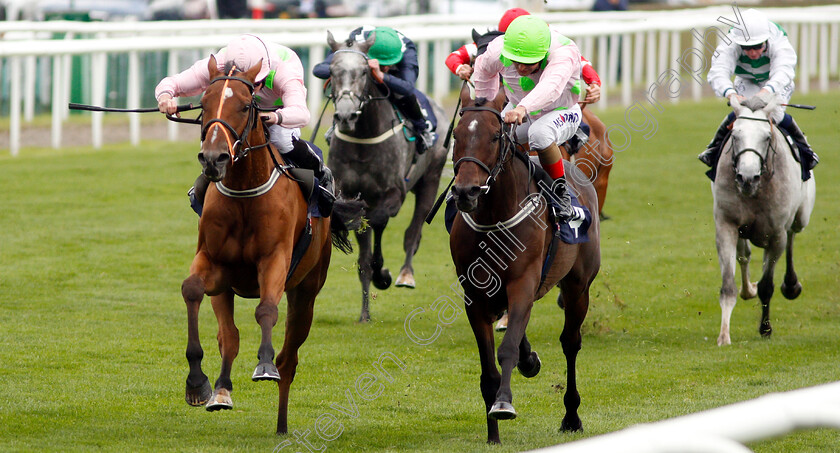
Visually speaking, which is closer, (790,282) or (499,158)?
(499,158)

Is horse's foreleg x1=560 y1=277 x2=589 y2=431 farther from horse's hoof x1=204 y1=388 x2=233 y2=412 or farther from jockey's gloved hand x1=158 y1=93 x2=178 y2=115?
jockey's gloved hand x1=158 y1=93 x2=178 y2=115

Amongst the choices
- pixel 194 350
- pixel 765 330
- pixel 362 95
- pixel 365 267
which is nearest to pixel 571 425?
pixel 194 350

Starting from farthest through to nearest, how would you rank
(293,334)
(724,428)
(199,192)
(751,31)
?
(751,31)
(293,334)
(199,192)
(724,428)

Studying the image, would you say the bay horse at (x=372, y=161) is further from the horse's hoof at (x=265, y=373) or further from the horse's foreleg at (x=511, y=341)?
the horse's hoof at (x=265, y=373)

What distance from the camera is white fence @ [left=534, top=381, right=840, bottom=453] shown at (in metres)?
1.76

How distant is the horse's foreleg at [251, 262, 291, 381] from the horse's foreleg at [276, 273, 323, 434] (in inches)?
25.6

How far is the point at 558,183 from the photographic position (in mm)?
5770

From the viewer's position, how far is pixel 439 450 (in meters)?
5.42

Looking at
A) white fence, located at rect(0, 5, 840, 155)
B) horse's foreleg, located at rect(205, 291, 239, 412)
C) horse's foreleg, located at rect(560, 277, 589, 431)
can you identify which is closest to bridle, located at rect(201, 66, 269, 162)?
horse's foreleg, located at rect(205, 291, 239, 412)

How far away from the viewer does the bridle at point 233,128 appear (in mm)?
4938

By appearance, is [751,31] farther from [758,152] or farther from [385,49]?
[385,49]

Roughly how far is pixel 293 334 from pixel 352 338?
241 centimetres

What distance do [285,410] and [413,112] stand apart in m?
3.98

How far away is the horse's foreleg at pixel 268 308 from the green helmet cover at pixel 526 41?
1.55 m
